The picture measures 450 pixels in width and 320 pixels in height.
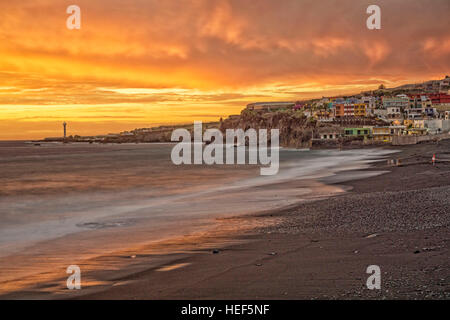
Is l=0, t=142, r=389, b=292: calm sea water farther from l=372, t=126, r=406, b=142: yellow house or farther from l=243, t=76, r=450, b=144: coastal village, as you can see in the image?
l=372, t=126, r=406, b=142: yellow house

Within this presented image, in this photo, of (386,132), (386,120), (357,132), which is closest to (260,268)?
(386,132)

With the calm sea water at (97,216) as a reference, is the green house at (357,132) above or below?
above

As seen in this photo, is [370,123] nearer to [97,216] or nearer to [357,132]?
[357,132]

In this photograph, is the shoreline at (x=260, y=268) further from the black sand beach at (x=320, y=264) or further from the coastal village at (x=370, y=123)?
the coastal village at (x=370, y=123)

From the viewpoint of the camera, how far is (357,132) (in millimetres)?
118438

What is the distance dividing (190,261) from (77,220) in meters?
12.0

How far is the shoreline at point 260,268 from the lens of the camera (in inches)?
289

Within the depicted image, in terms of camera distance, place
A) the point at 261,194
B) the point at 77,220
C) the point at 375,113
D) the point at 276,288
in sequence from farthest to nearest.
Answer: the point at 375,113 < the point at 261,194 < the point at 77,220 < the point at 276,288

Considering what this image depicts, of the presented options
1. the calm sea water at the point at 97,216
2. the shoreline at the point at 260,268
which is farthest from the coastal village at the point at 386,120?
the shoreline at the point at 260,268

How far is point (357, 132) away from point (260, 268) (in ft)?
380

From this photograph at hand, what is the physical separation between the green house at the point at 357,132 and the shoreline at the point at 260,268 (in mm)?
109129
